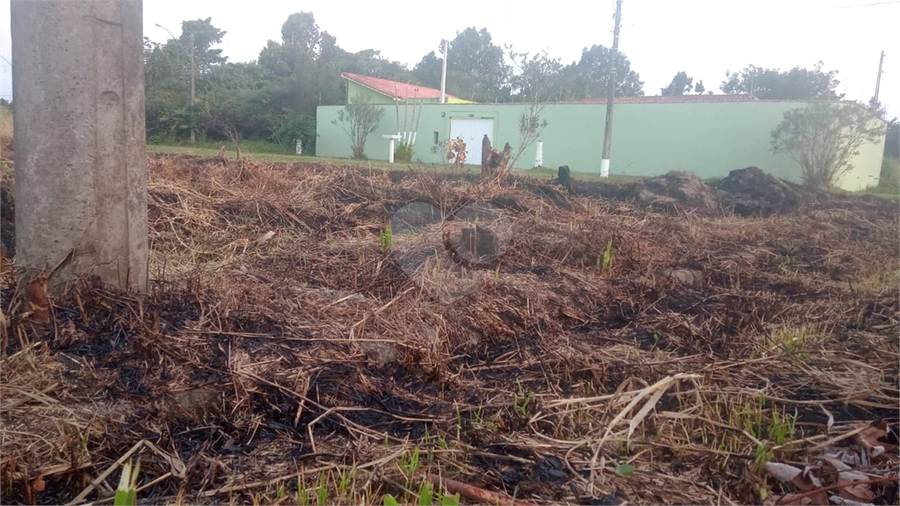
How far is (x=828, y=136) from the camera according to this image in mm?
18344

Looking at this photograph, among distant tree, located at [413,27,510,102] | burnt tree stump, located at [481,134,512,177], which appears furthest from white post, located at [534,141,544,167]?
burnt tree stump, located at [481,134,512,177]

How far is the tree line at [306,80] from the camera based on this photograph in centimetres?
1641

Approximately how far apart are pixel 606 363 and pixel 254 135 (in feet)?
61.4

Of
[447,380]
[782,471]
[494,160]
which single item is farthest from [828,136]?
[782,471]

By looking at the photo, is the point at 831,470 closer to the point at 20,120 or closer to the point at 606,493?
the point at 606,493

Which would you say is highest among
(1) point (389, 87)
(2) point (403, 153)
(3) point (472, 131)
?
(1) point (389, 87)

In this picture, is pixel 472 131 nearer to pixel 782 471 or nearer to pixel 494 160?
pixel 494 160

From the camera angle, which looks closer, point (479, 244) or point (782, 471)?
point (782, 471)

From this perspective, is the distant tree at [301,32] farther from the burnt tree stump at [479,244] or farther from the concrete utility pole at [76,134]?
the concrete utility pole at [76,134]

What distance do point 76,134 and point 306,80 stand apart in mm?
22245

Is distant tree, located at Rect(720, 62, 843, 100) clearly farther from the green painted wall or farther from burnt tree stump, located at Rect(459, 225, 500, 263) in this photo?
burnt tree stump, located at Rect(459, 225, 500, 263)

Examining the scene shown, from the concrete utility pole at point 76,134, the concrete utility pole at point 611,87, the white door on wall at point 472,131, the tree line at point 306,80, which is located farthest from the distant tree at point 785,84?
the concrete utility pole at point 76,134

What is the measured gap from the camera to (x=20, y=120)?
137 inches

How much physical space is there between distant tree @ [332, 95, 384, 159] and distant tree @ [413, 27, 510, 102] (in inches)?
238
